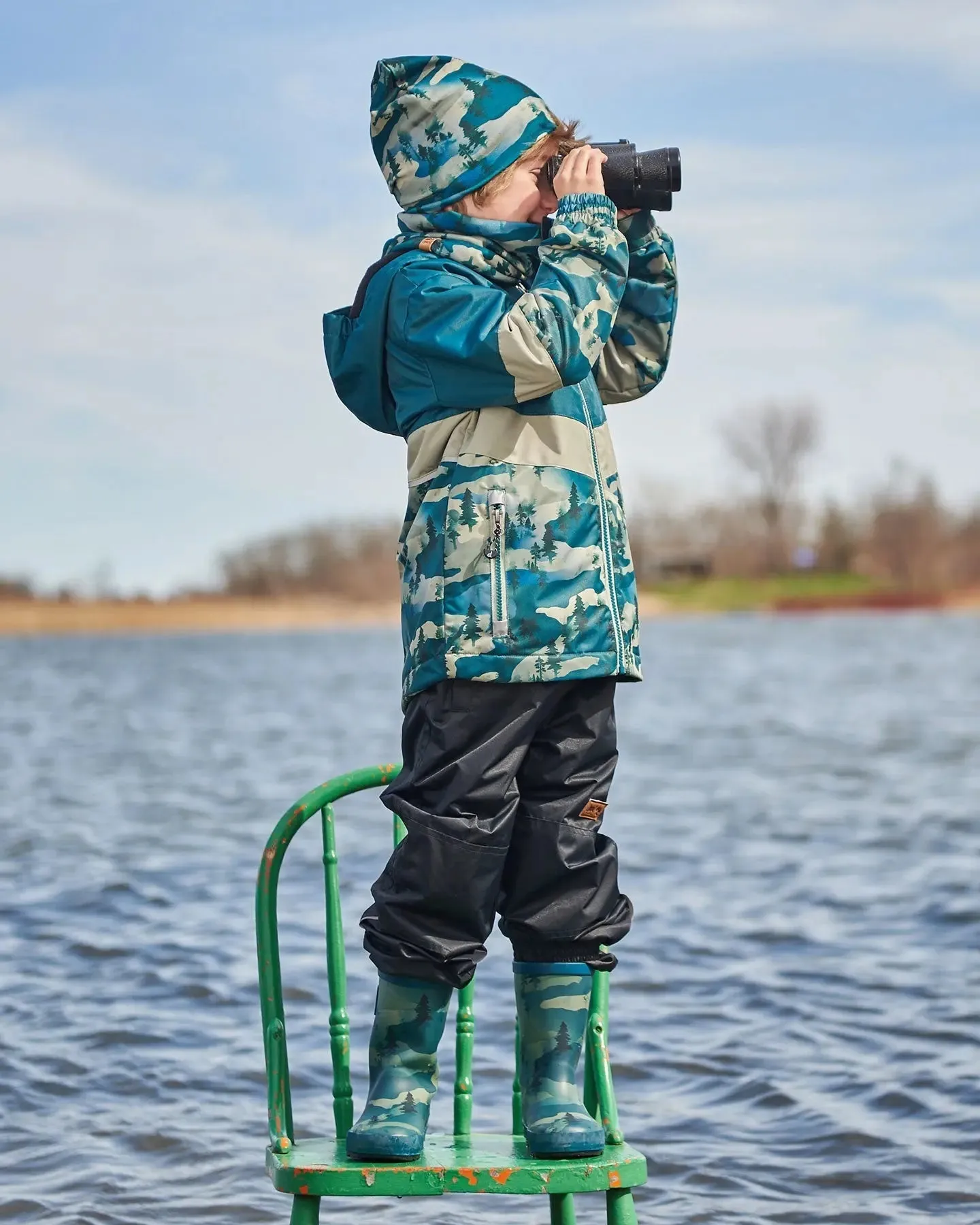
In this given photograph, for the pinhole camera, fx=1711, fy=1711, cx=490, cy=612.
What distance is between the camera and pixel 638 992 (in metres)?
6.05

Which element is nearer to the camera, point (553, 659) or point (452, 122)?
point (553, 659)

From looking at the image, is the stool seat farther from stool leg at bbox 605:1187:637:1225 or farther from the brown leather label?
the brown leather label

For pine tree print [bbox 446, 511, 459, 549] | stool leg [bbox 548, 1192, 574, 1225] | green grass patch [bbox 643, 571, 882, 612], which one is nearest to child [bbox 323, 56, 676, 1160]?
pine tree print [bbox 446, 511, 459, 549]

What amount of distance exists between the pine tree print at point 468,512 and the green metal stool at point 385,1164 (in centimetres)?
55

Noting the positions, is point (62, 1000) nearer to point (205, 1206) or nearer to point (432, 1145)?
point (205, 1206)

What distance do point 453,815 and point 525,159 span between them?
0.98 m

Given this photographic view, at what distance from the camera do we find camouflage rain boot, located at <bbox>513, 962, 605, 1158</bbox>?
97.4 inches

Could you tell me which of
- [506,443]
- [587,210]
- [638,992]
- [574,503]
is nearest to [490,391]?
[506,443]

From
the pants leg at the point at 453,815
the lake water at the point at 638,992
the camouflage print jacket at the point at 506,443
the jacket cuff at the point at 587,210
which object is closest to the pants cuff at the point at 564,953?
the pants leg at the point at 453,815

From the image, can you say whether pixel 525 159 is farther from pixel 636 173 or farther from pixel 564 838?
pixel 564 838

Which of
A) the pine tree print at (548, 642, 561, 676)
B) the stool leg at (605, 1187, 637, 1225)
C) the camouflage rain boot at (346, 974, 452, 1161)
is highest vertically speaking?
the pine tree print at (548, 642, 561, 676)

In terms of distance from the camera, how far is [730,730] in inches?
793

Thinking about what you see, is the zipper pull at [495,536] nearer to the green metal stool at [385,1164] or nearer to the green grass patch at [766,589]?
the green metal stool at [385,1164]

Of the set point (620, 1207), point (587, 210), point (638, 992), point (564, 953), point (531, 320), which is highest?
point (587, 210)
